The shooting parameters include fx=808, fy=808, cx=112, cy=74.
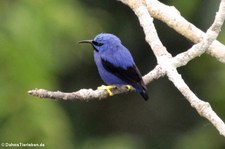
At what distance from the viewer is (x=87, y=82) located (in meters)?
8.45

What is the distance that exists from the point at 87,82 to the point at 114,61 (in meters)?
3.35

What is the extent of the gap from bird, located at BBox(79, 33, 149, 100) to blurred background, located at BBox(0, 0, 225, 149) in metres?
1.18

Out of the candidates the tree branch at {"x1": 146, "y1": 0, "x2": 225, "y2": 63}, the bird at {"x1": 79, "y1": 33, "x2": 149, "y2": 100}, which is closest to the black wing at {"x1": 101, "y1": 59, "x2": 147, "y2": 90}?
the bird at {"x1": 79, "y1": 33, "x2": 149, "y2": 100}

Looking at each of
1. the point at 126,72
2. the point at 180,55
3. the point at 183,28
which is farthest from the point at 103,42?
the point at 180,55

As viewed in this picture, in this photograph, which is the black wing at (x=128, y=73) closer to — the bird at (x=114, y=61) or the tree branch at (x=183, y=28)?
the bird at (x=114, y=61)

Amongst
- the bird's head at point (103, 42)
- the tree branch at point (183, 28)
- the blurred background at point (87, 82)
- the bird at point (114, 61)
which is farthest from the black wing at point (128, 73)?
the blurred background at point (87, 82)

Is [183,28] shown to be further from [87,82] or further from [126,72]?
[87,82]

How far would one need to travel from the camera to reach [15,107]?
642 cm

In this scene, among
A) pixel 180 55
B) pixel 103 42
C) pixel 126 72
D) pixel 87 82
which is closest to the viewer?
pixel 180 55

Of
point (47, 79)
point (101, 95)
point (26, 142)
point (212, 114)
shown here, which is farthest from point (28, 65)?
point (212, 114)

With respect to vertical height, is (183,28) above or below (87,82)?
below

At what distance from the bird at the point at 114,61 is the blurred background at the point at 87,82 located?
118 cm

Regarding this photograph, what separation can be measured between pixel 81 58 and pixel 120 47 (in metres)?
3.26

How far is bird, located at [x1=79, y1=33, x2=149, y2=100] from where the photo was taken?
4969 millimetres
